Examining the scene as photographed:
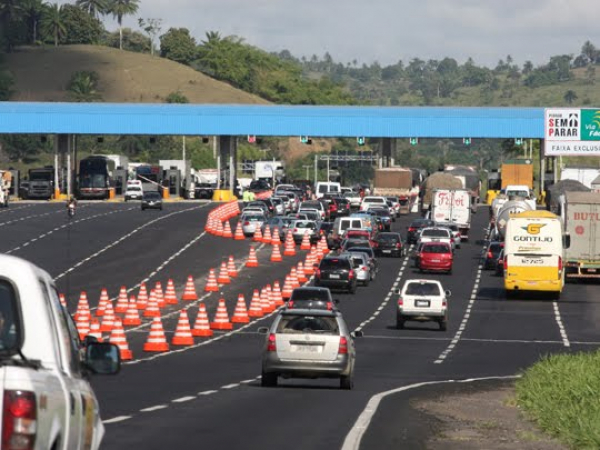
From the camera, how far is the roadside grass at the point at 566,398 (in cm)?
1747

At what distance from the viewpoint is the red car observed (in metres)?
67.8

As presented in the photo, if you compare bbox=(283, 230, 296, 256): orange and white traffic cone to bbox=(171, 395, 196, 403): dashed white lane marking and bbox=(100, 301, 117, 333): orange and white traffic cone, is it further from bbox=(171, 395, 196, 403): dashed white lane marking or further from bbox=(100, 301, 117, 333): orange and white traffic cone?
bbox=(171, 395, 196, 403): dashed white lane marking

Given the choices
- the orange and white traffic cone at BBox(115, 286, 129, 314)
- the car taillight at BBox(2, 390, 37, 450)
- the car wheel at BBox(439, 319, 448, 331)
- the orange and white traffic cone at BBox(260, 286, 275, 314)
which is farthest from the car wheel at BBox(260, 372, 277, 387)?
the orange and white traffic cone at BBox(260, 286, 275, 314)

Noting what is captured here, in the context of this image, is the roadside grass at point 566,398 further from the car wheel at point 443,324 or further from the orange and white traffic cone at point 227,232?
the orange and white traffic cone at point 227,232

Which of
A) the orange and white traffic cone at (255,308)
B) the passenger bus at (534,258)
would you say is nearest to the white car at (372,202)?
the passenger bus at (534,258)

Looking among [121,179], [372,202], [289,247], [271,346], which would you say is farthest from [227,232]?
[271,346]

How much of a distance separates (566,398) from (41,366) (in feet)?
49.4

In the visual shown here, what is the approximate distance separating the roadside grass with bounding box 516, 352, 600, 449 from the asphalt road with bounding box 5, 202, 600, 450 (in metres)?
1.69

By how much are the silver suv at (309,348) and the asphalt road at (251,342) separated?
1.30 feet

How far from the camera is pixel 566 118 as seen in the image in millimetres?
56875

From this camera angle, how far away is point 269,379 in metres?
26.9

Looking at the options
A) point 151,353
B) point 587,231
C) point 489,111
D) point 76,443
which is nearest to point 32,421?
point 76,443

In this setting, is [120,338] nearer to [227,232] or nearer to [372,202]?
[227,232]

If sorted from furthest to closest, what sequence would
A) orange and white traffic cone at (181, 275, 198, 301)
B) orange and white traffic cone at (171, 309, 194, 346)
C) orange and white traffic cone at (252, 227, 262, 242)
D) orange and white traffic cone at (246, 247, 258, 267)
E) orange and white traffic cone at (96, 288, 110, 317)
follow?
orange and white traffic cone at (252, 227, 262, 242)
orange and white traffic cone at (246, 247, 258, 267)
orange and white traffic cone at (181, 275, 198, 301)
orange and white traffic cone at (96, 288, 110, 317)
orange and white traffic cone at (171, 309, 194, 346)
